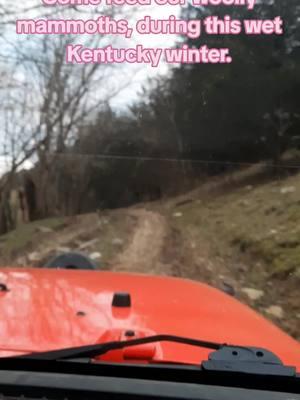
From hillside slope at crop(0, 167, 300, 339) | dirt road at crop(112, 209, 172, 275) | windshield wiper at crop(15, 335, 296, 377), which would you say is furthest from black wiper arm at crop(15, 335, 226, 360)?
dirt road at crop(112, 209, 172, 275)

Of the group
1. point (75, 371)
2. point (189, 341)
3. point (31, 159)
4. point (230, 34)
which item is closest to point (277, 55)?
point (230, 34)

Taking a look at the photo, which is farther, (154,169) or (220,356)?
(154,169)

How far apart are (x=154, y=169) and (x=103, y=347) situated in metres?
2.51

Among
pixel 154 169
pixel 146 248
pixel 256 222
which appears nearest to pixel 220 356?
pixel 154 169

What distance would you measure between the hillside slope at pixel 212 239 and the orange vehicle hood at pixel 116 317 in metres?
1.62

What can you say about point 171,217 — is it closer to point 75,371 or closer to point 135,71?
point 135,71

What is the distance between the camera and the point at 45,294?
6.01ft

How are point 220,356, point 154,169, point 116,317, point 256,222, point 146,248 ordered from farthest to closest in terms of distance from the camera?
point 146,248
point 256,222
point 154,169
point 116,317
point 220,356

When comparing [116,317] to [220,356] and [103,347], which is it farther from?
[220,356]

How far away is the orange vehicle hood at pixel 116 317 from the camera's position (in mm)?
1411

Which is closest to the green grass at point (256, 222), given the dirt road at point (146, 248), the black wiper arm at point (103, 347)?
the dirt road at point (146, 248)

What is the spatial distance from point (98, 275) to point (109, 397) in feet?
3.89

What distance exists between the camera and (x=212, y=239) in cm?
442

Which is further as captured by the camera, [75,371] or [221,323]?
[221,323]
